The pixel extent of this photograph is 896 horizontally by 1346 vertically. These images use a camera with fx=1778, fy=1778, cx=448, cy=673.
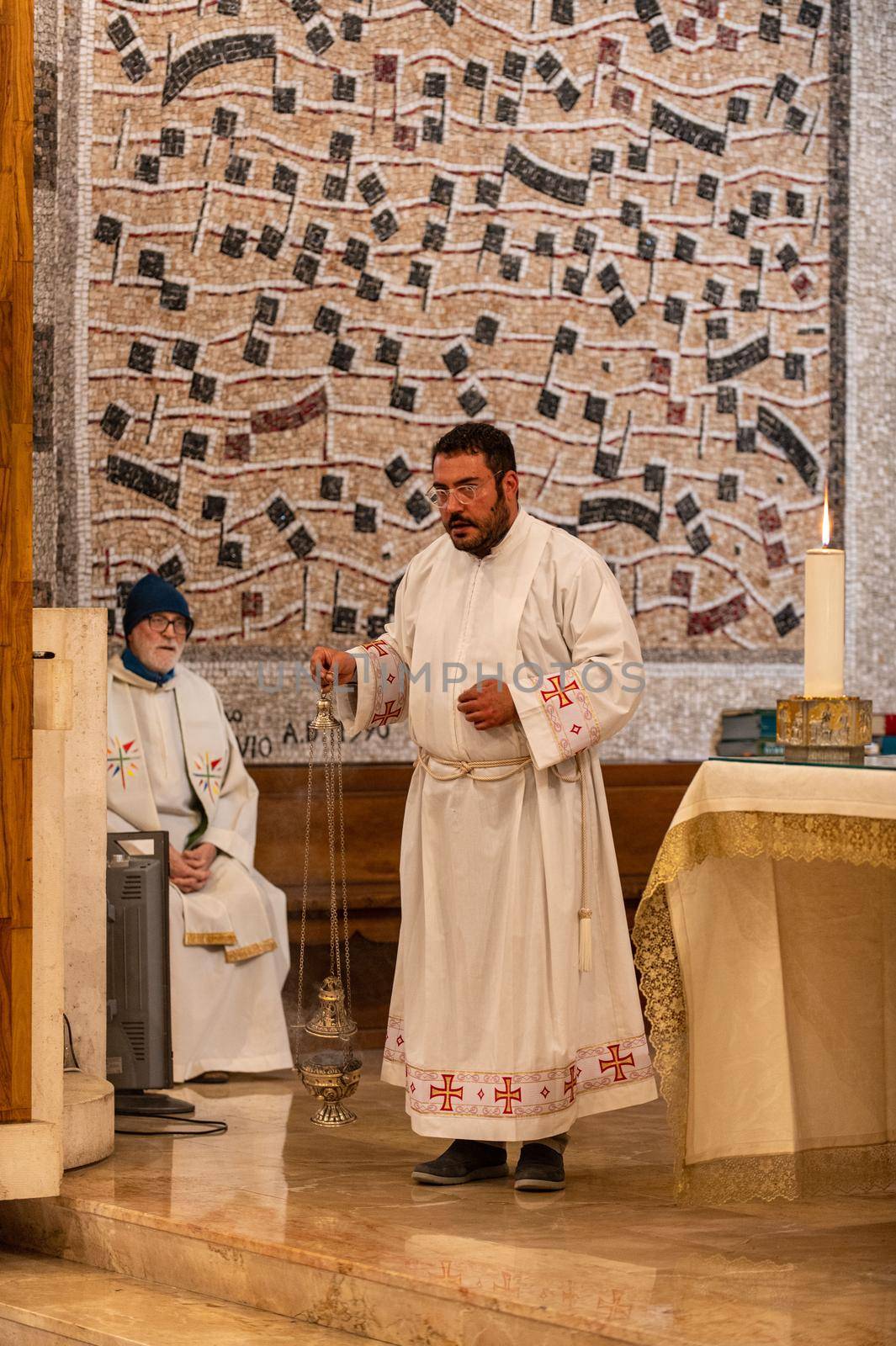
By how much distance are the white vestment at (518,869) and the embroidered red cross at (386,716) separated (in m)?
0.14

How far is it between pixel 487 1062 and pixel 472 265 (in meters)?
4.06

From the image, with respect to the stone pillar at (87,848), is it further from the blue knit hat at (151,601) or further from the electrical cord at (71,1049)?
the blue knit hat at (151,601)

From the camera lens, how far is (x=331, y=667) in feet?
15.3

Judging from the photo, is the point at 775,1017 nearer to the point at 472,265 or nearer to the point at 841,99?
the point at 472,265

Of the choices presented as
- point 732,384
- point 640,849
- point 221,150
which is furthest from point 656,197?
point 640,849

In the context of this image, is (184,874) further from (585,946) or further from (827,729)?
(827,729)

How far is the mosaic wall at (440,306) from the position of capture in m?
6.86

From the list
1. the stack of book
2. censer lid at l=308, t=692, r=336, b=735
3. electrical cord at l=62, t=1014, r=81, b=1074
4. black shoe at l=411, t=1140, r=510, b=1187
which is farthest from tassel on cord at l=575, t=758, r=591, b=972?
the stack of book

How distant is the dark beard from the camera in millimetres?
4531

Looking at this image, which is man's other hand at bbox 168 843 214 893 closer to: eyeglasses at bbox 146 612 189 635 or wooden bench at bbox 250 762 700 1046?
wooden bench at bbox 250 762 700 1046

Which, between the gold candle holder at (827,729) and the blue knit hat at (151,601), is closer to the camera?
the gold candle holder at (827,729)

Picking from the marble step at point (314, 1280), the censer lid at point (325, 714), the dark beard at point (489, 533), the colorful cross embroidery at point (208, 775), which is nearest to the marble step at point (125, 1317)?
the marble step at point (314, 1280)

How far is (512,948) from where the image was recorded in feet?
14.4

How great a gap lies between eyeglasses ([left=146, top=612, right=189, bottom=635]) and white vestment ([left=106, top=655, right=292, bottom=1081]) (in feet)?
0.60
